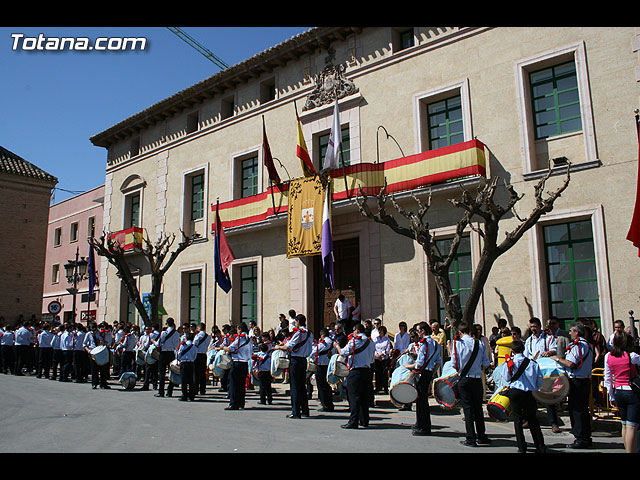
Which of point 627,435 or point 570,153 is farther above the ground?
point 570,153

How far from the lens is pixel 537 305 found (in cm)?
1457

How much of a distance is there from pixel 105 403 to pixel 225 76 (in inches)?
607

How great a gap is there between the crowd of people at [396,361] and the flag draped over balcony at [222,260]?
3.39 m

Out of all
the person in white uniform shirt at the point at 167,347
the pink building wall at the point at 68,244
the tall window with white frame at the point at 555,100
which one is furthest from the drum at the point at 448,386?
the pink building wall at the point at 68,244

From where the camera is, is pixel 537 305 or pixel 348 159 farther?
pixel 348 159

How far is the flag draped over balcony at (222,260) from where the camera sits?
20281 mm

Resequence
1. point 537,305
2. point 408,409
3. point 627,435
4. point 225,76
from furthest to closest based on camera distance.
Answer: point 225,76, point 537,305, point 408,409, point 627,435

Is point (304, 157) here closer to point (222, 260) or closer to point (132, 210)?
point (222, 260)

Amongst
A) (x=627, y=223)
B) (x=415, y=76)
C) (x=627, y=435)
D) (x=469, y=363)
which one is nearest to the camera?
(x=627, y=435)

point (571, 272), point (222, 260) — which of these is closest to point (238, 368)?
point (222, 260)

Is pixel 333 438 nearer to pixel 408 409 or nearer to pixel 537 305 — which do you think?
pixel 408 409

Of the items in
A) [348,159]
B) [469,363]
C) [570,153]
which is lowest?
[469,363]

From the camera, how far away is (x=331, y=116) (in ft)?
66.2
